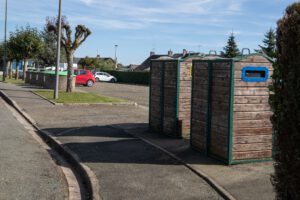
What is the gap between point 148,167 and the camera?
8.11m

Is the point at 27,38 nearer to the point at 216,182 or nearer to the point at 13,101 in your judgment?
the point at 13,101

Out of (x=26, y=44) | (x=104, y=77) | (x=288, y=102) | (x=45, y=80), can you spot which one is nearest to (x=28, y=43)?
(x=26, y=44)

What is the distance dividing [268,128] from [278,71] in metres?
4.52

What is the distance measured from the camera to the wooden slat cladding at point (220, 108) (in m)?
8.16

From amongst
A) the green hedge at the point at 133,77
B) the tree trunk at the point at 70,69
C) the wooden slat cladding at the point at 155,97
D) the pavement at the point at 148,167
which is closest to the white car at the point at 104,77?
the green hedge at the point at 133,77

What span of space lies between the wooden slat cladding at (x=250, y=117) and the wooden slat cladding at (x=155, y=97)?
12.2 feet

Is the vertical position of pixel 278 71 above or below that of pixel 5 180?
above

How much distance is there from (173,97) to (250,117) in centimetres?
309

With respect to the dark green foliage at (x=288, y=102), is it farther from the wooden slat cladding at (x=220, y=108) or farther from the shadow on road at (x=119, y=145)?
the shadow on road at (x=119, y=145)

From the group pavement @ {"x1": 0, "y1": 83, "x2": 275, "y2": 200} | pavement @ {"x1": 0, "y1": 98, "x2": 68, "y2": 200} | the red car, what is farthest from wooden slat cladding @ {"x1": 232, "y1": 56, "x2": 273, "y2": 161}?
the red car

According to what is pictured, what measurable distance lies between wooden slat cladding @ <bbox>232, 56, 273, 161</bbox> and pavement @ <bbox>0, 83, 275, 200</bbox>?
0.30 metres

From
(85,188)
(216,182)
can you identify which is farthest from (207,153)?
(85,188)

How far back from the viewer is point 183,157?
878 centimetres

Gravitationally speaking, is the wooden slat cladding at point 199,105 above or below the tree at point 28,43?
below
